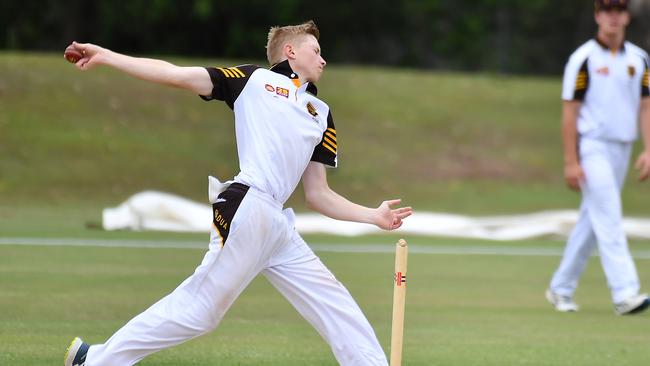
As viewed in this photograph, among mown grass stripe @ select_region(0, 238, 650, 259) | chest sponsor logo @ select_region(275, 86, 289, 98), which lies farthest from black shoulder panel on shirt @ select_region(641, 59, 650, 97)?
mown grass stripe @ select_region(0, 238, 650, 259)

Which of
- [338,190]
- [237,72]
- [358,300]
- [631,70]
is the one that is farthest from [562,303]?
[338,190]

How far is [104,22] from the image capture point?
41.3 meters

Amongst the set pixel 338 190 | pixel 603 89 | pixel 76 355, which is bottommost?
pixel 338 190

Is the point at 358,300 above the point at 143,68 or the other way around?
the other way around

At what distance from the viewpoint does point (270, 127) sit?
709 centimetres

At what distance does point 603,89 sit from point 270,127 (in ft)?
16.8

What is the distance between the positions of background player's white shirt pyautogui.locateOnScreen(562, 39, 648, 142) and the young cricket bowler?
180 inches

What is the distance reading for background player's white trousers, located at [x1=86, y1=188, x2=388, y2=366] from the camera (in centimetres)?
698

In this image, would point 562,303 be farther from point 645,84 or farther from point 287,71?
point 287,71

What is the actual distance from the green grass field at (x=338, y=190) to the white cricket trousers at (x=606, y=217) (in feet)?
1.20

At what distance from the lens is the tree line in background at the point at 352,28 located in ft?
137

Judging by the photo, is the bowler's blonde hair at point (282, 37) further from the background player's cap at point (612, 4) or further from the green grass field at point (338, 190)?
the background player's cap at point (612, 4)

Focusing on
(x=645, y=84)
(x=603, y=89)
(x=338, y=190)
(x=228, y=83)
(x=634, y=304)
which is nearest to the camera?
(x=228, y=83)

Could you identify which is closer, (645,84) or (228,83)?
(228,83)
